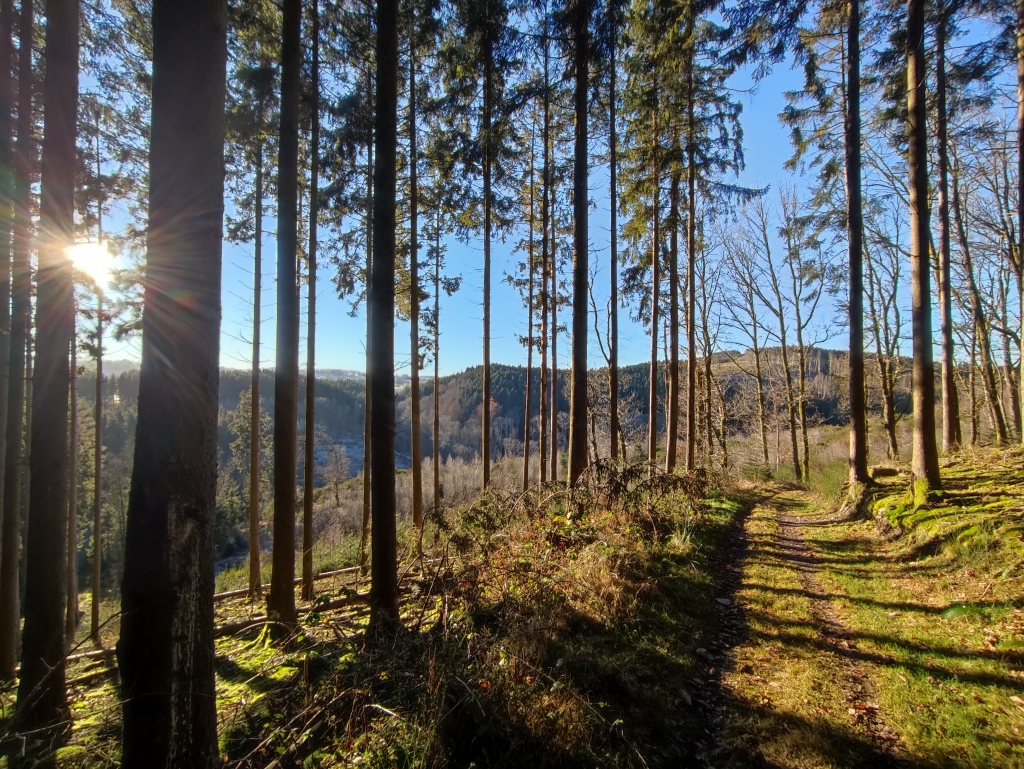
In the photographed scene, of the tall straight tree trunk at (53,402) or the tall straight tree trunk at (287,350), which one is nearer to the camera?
the tall straight tree trunk at (53,402)

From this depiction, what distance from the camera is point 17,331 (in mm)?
5523

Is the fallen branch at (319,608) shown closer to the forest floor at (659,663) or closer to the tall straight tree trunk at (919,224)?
the forest floor at (659,663)

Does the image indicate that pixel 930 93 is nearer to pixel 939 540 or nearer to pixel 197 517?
pixel 939 540

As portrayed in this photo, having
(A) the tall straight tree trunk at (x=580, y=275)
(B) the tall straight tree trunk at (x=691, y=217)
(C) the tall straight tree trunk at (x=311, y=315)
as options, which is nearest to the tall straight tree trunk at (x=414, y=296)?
(C) the tall straight tree trunk at (x=311, y=315)

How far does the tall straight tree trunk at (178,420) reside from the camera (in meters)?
2.09

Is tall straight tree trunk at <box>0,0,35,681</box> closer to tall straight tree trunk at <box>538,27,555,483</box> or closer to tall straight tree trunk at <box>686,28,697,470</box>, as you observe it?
tall straight tree trunk at <box>538,27,555,483</box>

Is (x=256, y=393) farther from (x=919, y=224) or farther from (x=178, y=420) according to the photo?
(x=919, y=224)

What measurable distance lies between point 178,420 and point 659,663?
3.97 m

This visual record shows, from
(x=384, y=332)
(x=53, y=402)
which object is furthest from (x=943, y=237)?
(x=53, y=402)

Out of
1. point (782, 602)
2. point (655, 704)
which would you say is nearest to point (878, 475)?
point (782, 602)

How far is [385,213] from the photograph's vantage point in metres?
4.65

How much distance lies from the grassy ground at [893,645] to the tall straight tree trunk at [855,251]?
1.87m

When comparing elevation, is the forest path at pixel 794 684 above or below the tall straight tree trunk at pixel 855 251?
below

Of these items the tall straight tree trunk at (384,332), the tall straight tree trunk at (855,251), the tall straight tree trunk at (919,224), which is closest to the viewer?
the tall straight tree trunk at (384,332)
